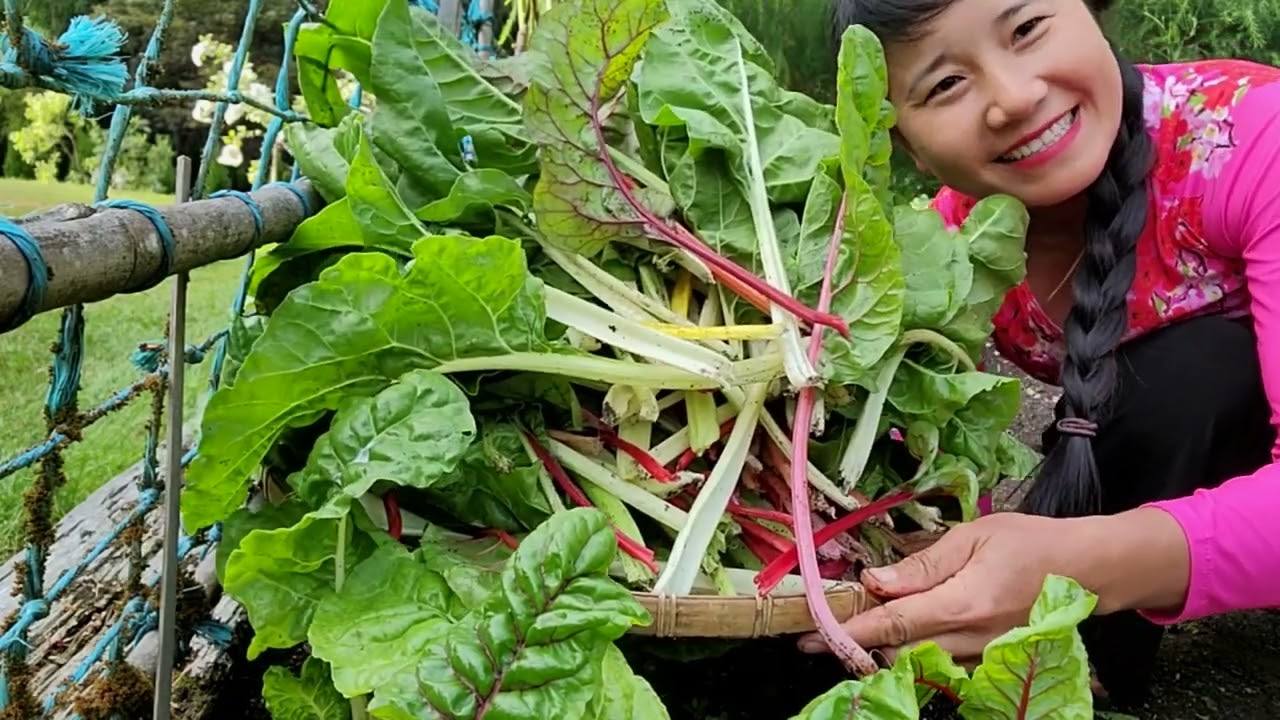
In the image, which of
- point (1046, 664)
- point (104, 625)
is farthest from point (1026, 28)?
point (104, 625)

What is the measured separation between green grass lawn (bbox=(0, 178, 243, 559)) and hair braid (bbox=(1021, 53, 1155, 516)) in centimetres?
97

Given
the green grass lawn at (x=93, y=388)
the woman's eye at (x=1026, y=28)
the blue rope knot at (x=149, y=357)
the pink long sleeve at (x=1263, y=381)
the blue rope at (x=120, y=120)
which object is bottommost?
the green grass lawn at (x=93, y=388)

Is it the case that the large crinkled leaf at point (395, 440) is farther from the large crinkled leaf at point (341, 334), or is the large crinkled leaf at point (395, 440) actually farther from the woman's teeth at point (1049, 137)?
the woman's teeth at point (1049, 137)

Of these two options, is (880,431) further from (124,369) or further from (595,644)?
(124,369)

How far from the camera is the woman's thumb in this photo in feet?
2.92

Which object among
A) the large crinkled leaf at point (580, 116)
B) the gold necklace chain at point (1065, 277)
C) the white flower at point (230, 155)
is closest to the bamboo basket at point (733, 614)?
the large crinkled leaf at point (580, 116)

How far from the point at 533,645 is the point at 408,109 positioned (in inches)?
23.6

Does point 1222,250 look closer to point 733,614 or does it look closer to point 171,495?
point 733,614

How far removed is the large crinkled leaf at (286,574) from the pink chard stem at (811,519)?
1.21ft

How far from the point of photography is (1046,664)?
750 millimetres

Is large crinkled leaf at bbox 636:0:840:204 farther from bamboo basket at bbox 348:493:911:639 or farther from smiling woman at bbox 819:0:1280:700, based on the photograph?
bamboo basket at bbox 348:493:911:639

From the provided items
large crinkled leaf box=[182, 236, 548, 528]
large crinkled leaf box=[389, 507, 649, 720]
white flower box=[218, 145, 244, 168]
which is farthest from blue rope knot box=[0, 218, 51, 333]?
white flower box=[218, 145, 244, 168]

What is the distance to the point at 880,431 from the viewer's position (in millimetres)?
1072

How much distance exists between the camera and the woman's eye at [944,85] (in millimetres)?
1171
